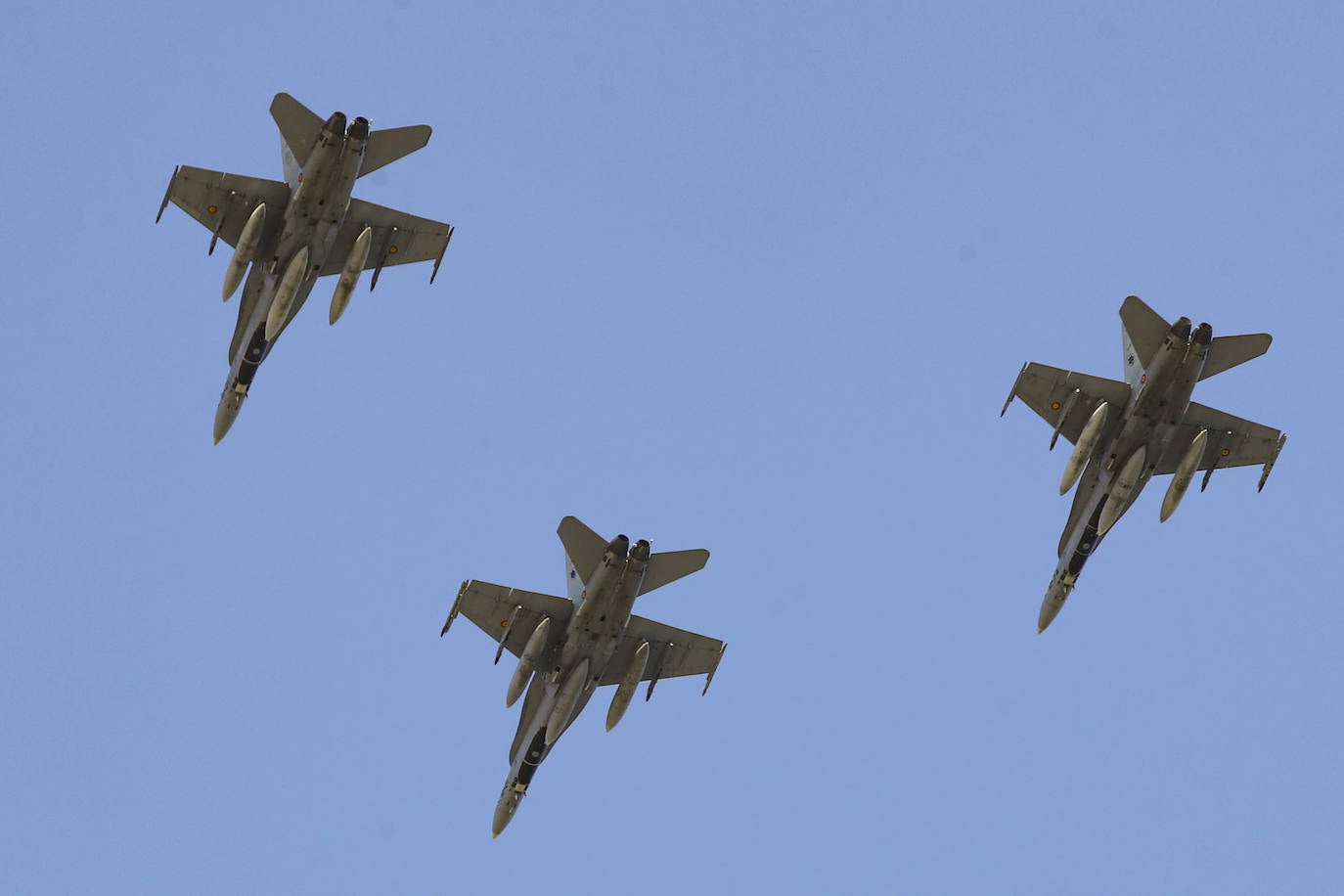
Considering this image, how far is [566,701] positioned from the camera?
164 feet

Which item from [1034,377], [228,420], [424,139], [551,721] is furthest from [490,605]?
[1034,377]

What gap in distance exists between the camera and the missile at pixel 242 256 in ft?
161

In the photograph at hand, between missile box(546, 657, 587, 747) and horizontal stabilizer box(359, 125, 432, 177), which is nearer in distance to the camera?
horizontal stabilizer box(359, 125, 432, 177)

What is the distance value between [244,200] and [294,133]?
3.25 m

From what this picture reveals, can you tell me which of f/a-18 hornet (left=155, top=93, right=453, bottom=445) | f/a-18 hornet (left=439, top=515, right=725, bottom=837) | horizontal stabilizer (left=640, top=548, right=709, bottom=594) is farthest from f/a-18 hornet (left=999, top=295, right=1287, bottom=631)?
f/a-18 hornet (left=155, top=93, right=453, bottom=445)

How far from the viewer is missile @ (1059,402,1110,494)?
166ft

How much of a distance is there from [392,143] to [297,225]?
3476mm

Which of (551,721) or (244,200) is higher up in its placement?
(244,200)

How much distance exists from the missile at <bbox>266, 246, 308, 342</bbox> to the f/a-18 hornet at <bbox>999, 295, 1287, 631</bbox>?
17.9m

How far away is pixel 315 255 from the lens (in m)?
50.6

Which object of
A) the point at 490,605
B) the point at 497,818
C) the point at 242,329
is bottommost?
the point at 497,818

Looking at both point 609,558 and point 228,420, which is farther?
point 228,420

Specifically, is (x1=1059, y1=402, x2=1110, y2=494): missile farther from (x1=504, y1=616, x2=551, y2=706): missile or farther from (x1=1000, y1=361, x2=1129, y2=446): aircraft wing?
(x1=504, y1=616, x2=551, y2=706): missile

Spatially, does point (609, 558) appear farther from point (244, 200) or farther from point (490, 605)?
point (244, 200)
